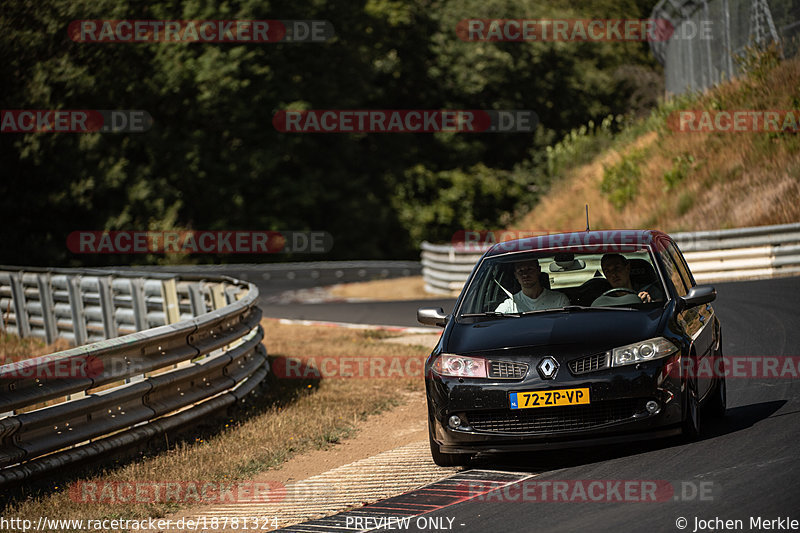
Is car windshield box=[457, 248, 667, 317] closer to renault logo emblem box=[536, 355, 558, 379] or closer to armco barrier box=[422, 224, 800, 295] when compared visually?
renault logo emblem box=[536, 355, 558, 379]

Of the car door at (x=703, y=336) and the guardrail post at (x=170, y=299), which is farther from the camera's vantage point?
the guardrail post at (x=170, y=299)

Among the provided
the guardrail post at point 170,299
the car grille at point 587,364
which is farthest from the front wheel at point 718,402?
the guardrail post at point 170,299

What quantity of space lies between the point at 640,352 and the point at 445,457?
152 cm

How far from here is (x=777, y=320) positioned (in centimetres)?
1330

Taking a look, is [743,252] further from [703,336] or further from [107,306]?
[703,336]

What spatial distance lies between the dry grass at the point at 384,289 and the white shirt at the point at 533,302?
1968cm

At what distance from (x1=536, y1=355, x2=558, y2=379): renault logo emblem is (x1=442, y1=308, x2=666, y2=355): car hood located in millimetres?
149

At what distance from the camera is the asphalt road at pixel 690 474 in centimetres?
569

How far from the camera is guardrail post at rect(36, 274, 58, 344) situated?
698 inches

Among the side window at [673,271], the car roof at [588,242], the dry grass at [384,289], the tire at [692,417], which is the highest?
the car roof at [588,242]

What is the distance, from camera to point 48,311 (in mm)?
17781

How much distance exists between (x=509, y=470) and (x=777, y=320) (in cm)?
723

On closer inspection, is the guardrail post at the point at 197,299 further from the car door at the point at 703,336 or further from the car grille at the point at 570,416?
the car grille at the point at 570,416

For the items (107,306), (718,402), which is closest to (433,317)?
(718,402)
